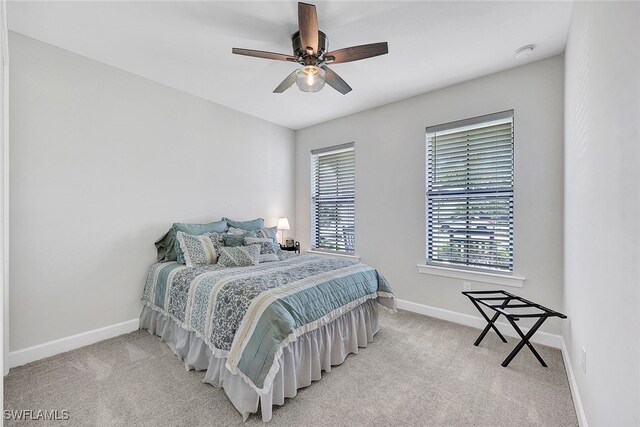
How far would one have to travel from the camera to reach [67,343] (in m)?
2.61

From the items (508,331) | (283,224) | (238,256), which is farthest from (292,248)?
(508,331)

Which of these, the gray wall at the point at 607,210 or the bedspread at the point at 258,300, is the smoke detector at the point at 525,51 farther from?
the bedspread at the point at 258,300

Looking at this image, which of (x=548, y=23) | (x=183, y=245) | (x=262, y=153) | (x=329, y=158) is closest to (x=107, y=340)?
(x=183, y=245)

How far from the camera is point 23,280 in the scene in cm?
240

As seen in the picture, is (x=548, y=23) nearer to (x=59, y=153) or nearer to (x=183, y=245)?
(x=183, y=245)

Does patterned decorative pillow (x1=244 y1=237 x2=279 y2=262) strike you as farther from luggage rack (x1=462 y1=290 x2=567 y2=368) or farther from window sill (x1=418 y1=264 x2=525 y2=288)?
luggage rack (x1=462 y1=290 x2=567 y2=368)

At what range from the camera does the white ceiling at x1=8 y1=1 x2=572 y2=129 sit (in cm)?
210

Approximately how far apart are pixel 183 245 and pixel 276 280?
1.27m

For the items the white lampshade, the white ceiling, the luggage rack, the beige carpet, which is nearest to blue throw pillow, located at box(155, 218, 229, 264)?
the beige carpet

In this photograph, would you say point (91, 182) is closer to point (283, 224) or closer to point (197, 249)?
point (197, 249)

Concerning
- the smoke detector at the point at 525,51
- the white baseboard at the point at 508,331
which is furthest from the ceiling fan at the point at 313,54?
the white baseboard at the point at 508,331

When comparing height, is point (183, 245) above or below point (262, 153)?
below

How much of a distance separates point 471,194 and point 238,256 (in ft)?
8.61

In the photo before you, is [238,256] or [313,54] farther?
[238,256]
